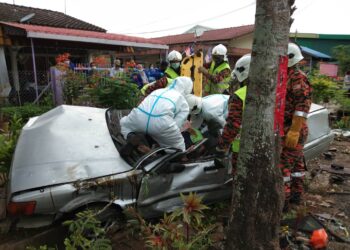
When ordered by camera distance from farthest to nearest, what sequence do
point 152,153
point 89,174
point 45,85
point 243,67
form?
point 45,85
point 243,67
point 152,153
point 89,174

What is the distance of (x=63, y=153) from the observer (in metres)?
2.93

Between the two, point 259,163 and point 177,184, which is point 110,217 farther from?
point 259,163

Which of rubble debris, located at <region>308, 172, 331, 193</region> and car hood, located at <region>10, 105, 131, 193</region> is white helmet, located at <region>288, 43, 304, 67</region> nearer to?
rubble debris, located at <region>308, 172, 331, 193</region>

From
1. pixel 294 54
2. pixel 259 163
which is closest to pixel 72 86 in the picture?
pixel 294 54

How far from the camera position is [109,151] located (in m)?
3.10

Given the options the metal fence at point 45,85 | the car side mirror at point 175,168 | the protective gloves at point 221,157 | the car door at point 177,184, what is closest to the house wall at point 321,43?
the metal fence at point 45,85

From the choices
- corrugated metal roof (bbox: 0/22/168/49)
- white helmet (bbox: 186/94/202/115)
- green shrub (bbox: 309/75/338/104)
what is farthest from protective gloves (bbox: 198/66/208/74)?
green shrub (bbox: 309/75/338/104)

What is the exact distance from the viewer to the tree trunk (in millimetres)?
2111

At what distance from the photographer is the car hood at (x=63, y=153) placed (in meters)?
2.73

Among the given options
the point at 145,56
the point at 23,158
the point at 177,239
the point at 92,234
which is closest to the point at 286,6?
the point at 177,239

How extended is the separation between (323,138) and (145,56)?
16.3m

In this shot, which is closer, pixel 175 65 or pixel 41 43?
pixel 175 65

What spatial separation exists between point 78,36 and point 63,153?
7294 millimetres

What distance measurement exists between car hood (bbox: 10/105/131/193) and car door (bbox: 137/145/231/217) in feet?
0.98
